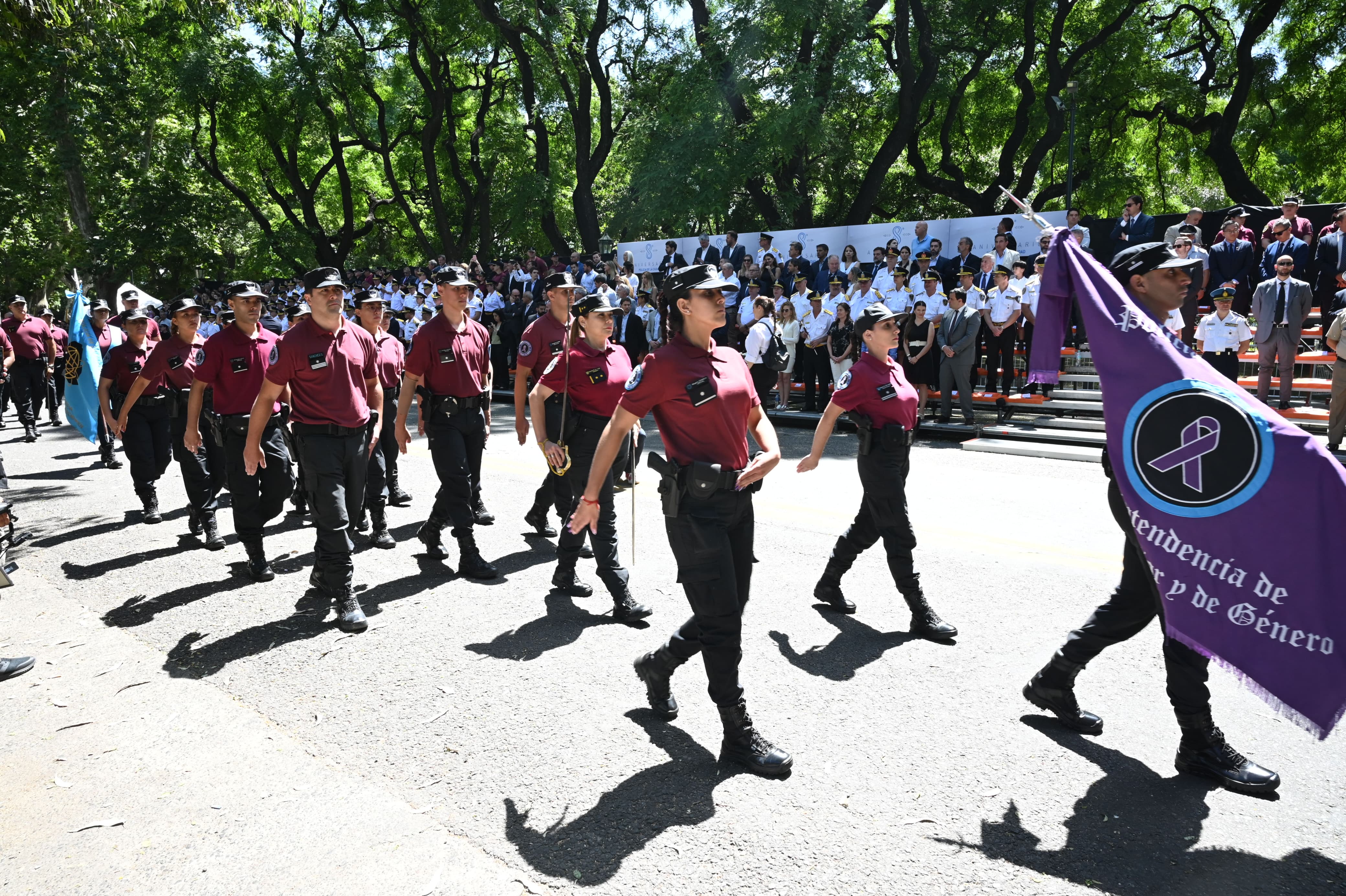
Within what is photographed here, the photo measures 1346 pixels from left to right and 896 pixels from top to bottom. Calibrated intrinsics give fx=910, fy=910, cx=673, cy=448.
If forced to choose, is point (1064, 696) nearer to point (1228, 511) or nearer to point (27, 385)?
point (1228, 511)

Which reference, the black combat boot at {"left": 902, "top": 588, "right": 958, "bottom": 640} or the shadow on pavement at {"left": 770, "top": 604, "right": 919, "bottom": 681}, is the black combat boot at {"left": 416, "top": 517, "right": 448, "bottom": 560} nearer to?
the shadow on pavement at {"left": 770, "top": 604, "right": 919, "bottom": 681}

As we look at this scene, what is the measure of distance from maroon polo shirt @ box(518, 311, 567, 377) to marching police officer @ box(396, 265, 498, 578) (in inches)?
14.3

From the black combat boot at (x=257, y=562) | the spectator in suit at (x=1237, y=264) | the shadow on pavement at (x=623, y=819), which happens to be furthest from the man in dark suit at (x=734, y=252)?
the shadow on pavement at (x=623, y=819)

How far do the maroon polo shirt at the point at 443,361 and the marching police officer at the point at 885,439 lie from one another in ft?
8.88

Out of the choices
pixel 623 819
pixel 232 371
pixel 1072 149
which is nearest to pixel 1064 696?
pixel 623 819

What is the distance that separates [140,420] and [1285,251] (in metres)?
14.5

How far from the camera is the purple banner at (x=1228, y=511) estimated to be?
10.3 feet

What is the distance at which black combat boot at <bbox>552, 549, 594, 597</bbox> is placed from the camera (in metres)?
6.05

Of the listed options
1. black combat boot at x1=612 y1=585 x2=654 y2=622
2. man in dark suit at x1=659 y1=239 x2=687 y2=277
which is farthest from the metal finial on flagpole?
man in dark suit at x1=659 y1=239 x2=687 y2=277

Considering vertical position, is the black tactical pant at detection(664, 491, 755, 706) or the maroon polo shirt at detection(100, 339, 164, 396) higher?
the maroon polo shirt at detection(100, 339, 164, 396)

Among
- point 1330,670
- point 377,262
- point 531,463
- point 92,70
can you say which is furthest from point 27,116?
point 1330,670

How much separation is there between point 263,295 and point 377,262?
40894 mm

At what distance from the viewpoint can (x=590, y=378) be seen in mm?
5914

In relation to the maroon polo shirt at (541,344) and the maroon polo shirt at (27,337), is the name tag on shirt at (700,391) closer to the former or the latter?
the maroon polo shirt at (541,344)
